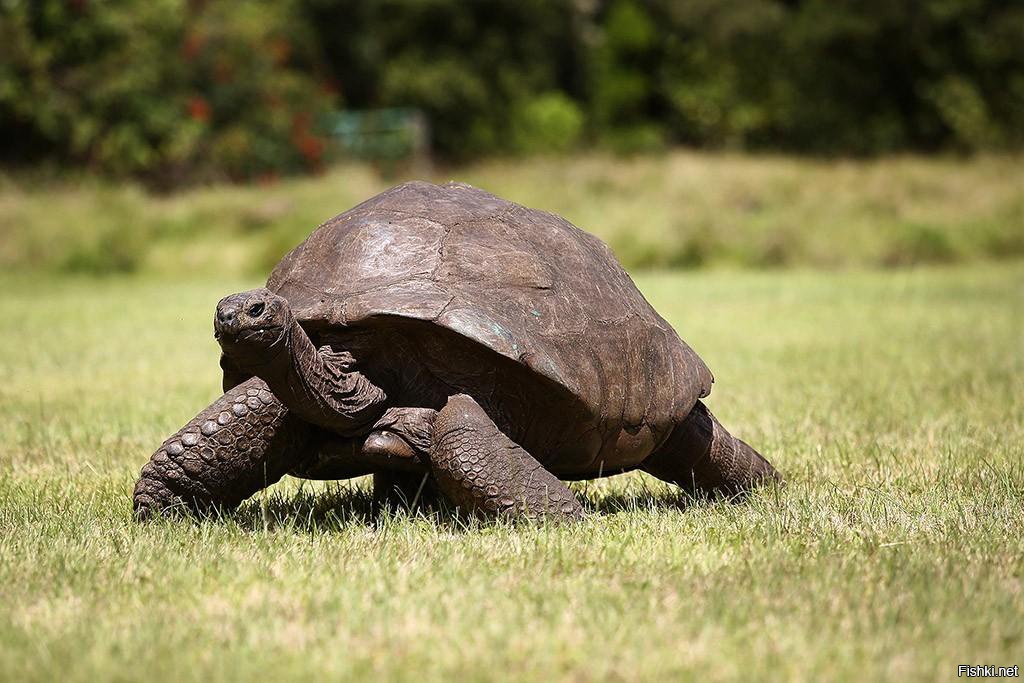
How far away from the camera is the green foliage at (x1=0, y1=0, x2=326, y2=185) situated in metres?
23.0

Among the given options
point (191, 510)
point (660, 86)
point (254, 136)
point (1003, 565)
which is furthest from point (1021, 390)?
point (660, 86)

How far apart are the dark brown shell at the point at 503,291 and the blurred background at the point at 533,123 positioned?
14.7 meters

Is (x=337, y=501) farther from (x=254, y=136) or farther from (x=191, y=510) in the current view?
(x=254, y=136)

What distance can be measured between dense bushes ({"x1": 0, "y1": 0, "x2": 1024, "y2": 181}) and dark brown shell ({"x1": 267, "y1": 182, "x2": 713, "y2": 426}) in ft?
66.9

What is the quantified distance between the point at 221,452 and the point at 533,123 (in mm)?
36164

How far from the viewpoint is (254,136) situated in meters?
29.3

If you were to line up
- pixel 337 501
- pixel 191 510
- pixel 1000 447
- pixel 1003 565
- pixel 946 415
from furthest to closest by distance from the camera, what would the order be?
pixel 946 415 → pixel 1000 447 → pixel 337 501 → pixel 191 510 → pixel 1003 565

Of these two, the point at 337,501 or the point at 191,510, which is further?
the point at 337,501

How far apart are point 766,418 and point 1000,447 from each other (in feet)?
4.35

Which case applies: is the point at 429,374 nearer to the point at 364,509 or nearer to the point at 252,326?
the point at 252,326

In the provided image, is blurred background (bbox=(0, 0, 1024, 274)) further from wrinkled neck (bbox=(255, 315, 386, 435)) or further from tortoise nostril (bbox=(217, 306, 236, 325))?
tortoise nostril (bbox=(217, 306, 236, 325))

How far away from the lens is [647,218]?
63.7ft

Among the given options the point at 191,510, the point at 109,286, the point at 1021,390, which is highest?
the point at 191,510
